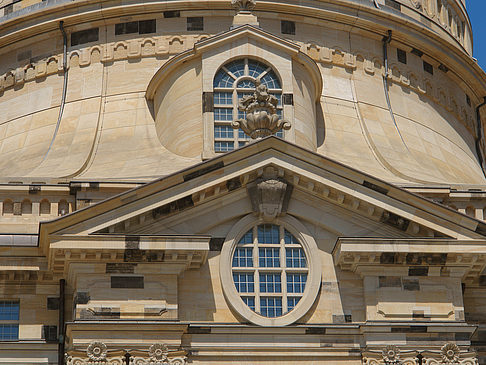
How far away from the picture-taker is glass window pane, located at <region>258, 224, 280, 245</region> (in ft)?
135

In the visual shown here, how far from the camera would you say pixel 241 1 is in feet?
165

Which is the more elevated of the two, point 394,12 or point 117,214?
point 394,12

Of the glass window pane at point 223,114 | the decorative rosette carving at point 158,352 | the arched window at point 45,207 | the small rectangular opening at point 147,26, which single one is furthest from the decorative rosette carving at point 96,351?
the small rectangular opening at point 147,26

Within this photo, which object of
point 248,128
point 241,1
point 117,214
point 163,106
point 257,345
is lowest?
point 257,345

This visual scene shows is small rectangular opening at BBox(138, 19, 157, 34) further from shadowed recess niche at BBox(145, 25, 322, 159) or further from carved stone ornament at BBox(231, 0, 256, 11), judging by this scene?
carved stone ornament at BBox(231, 0, 256, 11)

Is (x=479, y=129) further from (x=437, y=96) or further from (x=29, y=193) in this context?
(x=29, y=193)

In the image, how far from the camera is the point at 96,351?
3881cm

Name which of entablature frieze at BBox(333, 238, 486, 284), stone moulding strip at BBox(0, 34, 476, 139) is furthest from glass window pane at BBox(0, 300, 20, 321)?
stone moulding strip at BBox(0, 34, 476, 139)

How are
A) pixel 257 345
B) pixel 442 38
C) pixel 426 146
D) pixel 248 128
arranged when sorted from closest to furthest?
pixel 257 345
pixel 248 128
pixel 426 146
pixel 442 38

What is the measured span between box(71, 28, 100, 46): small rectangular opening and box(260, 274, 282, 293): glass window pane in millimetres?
16327

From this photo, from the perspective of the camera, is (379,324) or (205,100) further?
(205,100)

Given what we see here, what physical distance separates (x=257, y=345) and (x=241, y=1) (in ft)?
47.8

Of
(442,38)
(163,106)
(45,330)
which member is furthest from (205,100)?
(442,38)

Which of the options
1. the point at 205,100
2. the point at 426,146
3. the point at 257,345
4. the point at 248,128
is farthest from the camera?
the point at 426,146
